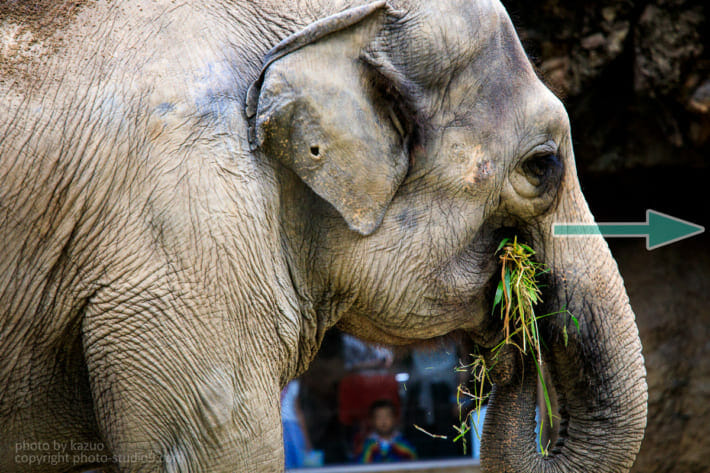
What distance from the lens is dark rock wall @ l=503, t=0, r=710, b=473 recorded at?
13.0 feet

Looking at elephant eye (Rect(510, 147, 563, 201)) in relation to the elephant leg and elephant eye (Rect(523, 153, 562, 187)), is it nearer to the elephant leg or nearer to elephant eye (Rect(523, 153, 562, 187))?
elephant eye (Rect(523, 153, 562, 187))

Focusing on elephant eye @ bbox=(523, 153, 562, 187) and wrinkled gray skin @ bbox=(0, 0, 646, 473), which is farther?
elephant eye @ bbox=(523, 153, 562, 187)

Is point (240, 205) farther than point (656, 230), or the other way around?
point (656, 230)

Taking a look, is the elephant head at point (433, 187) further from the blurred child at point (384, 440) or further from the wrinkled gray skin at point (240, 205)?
the blurred child at point (384, 440)

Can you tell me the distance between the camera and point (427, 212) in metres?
1.97

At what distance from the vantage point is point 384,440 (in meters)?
5.09

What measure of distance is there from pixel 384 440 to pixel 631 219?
7.13 ft

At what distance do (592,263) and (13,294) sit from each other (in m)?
1.50

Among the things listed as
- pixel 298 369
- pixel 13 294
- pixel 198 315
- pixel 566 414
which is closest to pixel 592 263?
pixel 566 414

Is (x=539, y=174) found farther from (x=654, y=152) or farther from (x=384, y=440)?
(x=384, y=440)

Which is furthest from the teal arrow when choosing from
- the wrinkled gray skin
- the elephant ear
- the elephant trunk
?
the elephant ear

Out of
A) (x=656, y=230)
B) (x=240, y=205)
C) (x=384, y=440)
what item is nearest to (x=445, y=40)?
(x=240, y=205)

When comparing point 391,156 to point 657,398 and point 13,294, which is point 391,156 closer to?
point 13,294

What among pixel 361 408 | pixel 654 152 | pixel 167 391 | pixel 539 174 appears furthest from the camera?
pixel 361 408
